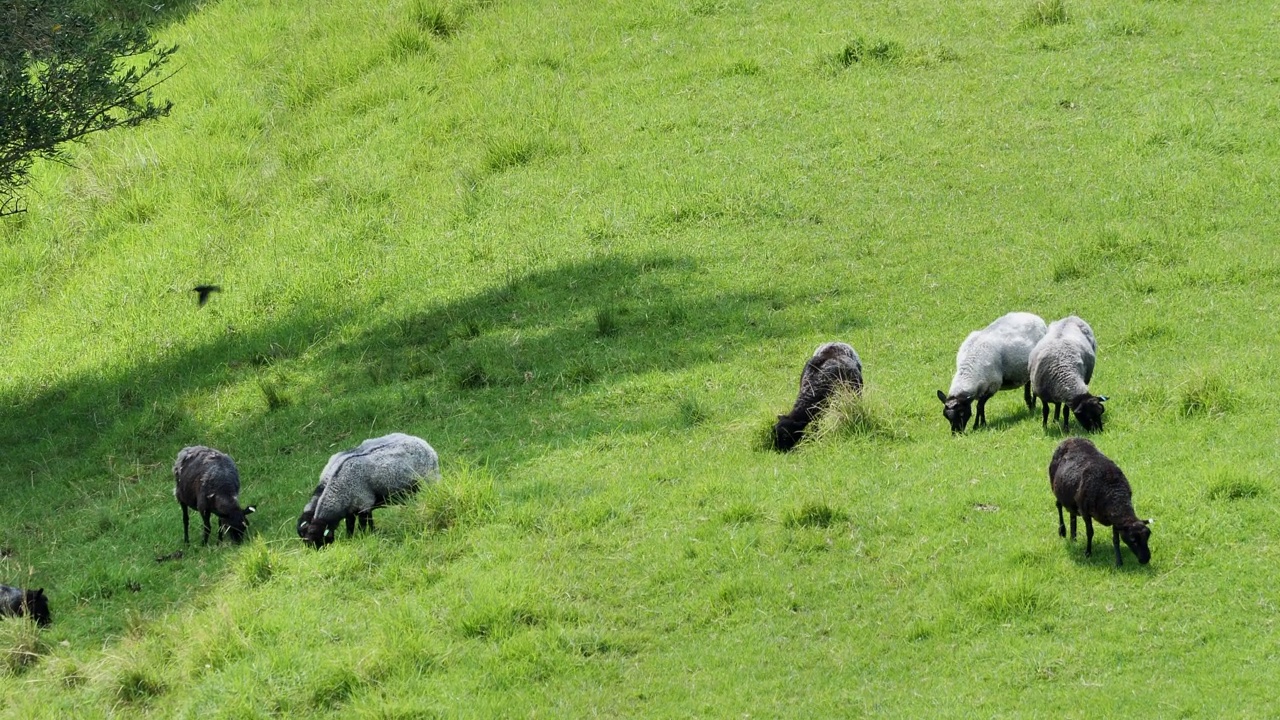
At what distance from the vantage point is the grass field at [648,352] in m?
9.90

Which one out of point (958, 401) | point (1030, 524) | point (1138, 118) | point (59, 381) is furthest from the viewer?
point (1138, 118)

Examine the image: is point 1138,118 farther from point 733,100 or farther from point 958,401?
point 958,401

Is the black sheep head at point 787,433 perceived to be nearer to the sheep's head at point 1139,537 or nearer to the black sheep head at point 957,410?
the black sheep head at point 957,410

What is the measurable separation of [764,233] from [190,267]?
9870mm

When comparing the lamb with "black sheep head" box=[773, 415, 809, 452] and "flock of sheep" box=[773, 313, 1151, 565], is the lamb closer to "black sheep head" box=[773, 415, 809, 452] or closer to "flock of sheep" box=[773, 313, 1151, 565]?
"black sheep head" box=[773, 415, 809, 452]

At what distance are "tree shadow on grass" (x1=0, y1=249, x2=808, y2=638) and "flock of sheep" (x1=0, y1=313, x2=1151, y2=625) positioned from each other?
55 cm

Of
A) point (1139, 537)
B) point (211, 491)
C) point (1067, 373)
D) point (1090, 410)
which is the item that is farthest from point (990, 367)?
point (211, 491)

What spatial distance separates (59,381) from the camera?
64.3ft

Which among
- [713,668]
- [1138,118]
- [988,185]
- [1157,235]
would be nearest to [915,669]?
[713,668]

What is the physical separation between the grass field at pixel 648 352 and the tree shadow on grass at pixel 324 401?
77 mm

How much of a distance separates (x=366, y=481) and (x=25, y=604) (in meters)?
3.22

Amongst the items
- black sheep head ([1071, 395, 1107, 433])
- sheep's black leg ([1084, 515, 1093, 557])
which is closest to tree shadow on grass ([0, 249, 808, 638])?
black sheep head ([1071, 395, 1107, 433])

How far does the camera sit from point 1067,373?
1251 centimetres

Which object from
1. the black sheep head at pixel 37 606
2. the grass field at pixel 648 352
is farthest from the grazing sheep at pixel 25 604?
the grass field at pixel 648 352
